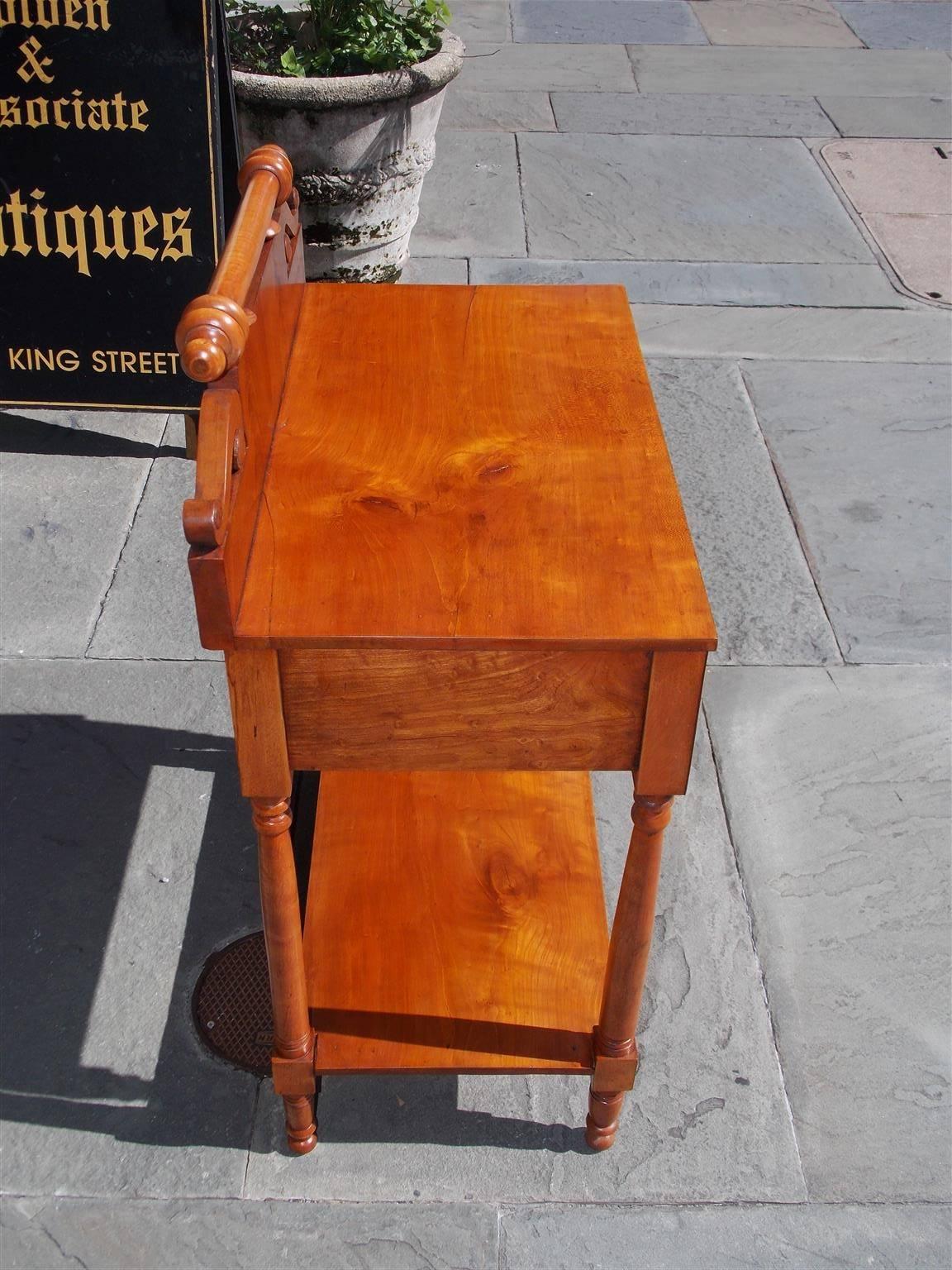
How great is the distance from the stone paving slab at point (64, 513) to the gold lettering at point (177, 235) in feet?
2.11

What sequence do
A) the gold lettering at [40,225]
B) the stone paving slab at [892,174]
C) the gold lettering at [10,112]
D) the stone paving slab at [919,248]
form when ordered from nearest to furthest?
the gold lettering at [10,112] < the gold lettering at [40,225] < the stone paving slab at [919,248] < the stone paving slab at [892,174]

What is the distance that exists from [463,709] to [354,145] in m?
3.05

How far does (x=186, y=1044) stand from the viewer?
2.19m

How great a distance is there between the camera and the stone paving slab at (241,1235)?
6.21ft

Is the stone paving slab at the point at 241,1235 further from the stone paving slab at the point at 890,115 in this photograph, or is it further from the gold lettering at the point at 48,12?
the stone paving slab at the point at 890,115

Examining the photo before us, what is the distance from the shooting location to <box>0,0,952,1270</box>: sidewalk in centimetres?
197

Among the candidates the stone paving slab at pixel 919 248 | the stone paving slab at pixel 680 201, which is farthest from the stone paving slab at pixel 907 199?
the stone paving slab at pixel 680 201

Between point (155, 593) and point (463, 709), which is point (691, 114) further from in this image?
point (463, 709)

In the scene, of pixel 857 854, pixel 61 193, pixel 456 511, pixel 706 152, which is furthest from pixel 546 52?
pixel 456 511

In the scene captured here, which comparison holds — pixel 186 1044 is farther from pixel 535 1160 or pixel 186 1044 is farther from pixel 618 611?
pixel 618 611

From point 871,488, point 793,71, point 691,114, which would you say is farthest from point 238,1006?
point 793,71

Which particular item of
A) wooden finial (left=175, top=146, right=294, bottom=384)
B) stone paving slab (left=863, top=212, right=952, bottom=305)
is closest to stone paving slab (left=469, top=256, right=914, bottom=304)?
stone paving slab (left=863, top=212, right=952, bottom=305)

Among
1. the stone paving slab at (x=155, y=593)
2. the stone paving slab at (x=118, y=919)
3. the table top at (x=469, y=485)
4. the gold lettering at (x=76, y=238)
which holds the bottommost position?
the stone paving slab at (x=155, y=593)

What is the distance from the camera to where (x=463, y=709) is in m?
1.48
